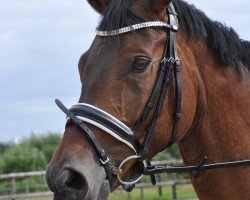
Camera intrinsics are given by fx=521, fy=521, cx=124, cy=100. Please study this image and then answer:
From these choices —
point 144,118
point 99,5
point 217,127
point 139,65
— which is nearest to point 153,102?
point 144,118

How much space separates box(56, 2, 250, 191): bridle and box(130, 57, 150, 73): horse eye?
0.42 feet

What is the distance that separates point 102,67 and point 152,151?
1.99ft

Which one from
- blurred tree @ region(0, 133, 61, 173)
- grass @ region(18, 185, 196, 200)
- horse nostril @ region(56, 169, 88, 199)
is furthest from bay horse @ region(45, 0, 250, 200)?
blurred tree @ region(0, 133, 61, 173)

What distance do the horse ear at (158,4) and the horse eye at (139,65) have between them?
0.39m

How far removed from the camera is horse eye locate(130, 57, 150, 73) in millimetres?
3063

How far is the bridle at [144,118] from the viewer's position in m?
2.92

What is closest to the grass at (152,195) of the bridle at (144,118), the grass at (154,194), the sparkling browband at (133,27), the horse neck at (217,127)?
the grass at (154,194)

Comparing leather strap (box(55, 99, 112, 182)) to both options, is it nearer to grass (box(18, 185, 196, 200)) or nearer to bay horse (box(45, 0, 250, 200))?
bay horse (box(45, 0, 250, 200))

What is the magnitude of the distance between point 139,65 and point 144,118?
0.31 m

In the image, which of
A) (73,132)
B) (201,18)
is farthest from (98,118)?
(201,18)

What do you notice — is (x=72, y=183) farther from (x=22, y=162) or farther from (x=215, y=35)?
(x=22, y=162)

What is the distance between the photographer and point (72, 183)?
2.79 metres

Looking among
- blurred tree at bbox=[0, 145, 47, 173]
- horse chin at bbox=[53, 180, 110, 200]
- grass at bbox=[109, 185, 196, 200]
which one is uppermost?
horse chin at bbox=[53, 180, 110, 200]

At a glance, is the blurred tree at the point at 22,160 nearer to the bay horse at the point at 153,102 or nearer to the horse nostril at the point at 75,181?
the bay horse at the point at 153,102
